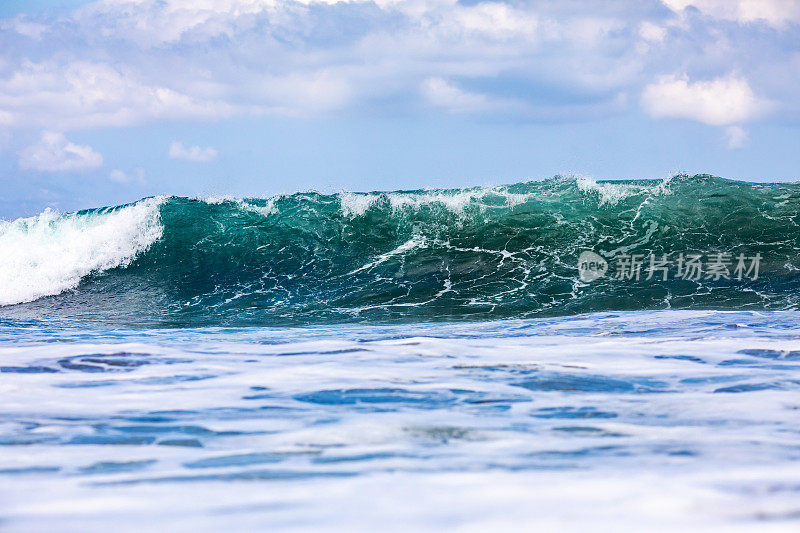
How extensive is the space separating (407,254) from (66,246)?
6282mm

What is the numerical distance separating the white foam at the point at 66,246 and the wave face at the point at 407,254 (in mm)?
33

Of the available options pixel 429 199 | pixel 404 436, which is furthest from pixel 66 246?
pixel 404 436

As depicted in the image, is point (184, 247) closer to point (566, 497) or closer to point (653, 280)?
point (653, 280)

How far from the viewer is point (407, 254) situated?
12.7 m

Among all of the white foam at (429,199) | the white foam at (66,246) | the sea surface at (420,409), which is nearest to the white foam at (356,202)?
the white foam at (429,199)

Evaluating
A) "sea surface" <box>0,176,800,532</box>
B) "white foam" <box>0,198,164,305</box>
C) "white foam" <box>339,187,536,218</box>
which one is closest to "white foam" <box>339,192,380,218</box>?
"white foam" <box>339,187,536,218</box>

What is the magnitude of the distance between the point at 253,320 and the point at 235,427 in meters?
6.70

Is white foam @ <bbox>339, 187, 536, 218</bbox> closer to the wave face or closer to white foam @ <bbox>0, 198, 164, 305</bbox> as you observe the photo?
the wave face

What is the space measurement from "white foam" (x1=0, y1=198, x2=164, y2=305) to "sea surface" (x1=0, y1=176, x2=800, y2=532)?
135 centimetres

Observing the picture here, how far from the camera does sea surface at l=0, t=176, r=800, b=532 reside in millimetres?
2123

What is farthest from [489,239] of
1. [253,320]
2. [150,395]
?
[150,395]

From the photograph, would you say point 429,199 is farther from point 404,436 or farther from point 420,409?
point 404,436

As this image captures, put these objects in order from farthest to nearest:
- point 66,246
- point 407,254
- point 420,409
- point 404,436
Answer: point 66,246 < point 407,254 < point 420,409 < point 404,436

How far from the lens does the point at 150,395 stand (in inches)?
147
